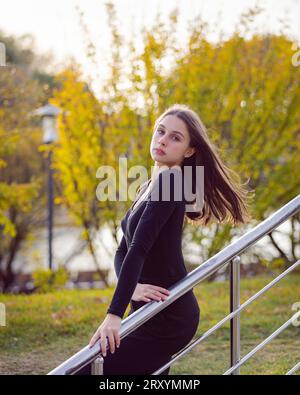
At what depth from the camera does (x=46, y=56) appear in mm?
14148

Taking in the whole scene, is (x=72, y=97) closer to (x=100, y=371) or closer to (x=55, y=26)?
(x=55, y=26)

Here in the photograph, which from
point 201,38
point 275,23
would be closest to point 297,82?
point 275,23

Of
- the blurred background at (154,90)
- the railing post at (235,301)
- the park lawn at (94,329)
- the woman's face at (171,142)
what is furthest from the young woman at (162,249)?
the blurred background at (154,90)

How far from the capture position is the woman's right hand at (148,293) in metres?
2.15

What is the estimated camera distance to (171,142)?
254 cm

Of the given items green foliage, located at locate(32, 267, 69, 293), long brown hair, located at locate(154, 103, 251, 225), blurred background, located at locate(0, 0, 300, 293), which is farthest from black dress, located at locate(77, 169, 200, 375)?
green foliage, located at locate(32, 267, 69, 293)

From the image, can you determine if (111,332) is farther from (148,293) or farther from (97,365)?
(148,293)

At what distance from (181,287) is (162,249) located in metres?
0.24

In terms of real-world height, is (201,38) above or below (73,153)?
above

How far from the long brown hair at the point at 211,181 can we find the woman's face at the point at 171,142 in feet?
0.09

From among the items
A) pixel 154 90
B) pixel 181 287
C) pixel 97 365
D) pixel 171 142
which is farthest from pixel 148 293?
pixel 154 90

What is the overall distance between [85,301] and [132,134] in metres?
2.62

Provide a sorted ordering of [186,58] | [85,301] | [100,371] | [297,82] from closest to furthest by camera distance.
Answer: [100,371] < [85,301] < [186,58] < [297,82]

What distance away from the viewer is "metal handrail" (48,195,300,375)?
1941 mm
